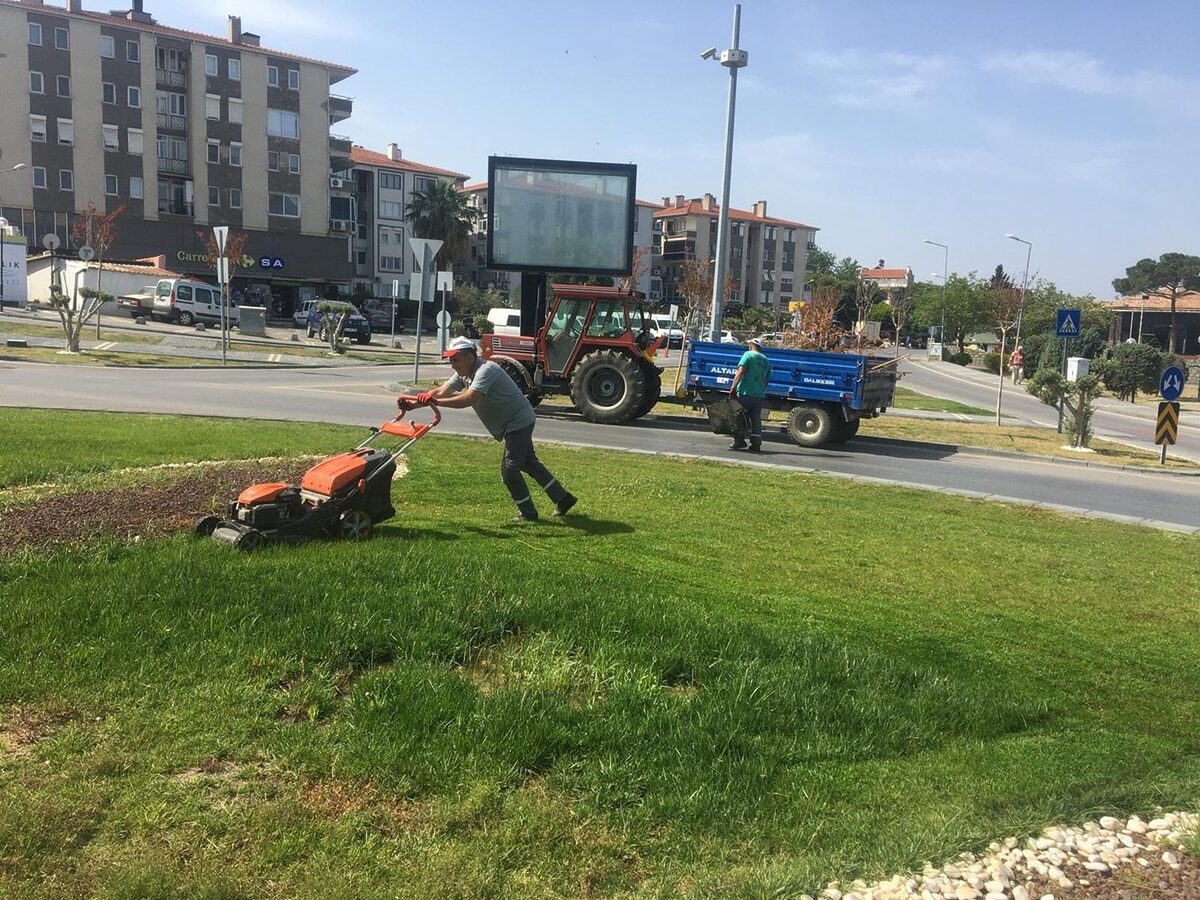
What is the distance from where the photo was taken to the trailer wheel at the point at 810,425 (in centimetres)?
1719

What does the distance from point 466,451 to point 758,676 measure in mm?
8303

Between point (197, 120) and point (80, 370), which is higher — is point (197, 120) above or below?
above

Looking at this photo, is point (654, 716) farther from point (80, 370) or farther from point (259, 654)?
A: point (80, 370)

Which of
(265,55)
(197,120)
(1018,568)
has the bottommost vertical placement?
(1018,568)

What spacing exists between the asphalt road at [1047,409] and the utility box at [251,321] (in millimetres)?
29295

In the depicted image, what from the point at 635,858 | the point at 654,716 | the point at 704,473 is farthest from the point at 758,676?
the point at 704,473

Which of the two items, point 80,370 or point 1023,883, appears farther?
point 80,370

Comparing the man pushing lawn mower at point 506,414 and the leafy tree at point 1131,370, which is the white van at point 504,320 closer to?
the leafy tree at point 1131,370

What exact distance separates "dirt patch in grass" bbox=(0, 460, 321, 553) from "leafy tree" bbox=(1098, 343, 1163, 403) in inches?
1798

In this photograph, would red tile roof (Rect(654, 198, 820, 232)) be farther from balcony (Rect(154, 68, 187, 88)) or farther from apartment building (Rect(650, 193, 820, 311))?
balcony (Rect(154, 68, 187, 88))

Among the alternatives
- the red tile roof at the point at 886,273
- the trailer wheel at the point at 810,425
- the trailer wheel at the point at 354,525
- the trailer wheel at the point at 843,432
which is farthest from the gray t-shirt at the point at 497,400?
the red tile roof at the point at 886,273

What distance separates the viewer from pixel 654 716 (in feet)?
13.7

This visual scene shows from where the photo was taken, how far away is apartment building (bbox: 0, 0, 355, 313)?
55344 mm

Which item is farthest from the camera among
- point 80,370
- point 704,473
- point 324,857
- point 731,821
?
point 80,370
